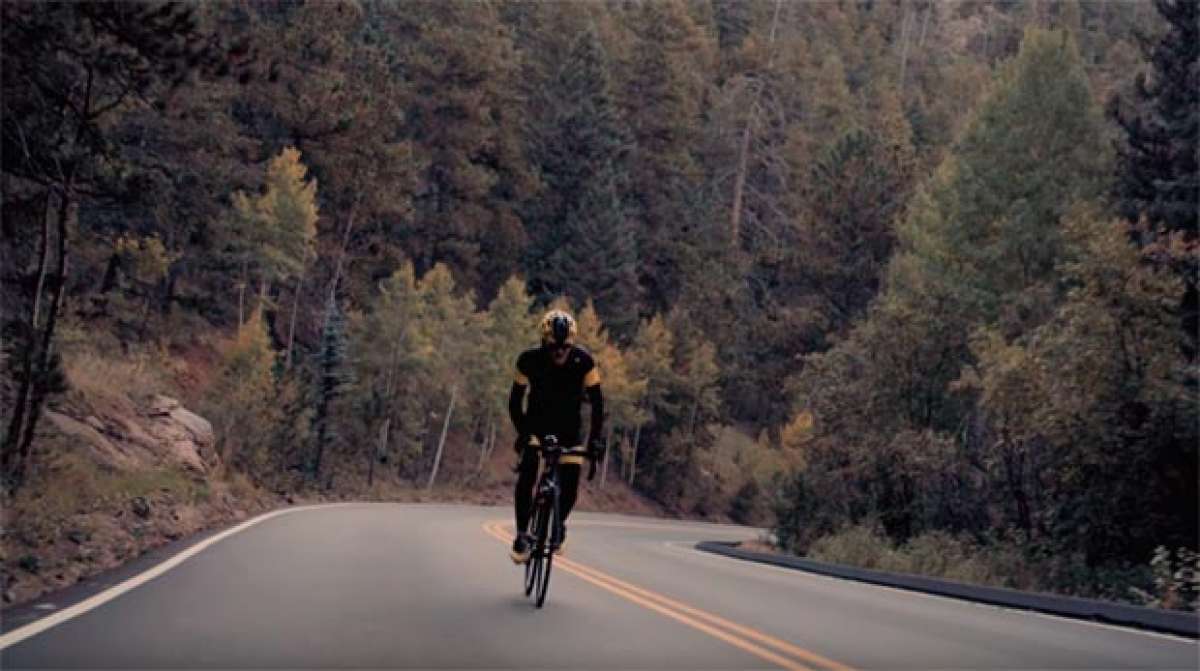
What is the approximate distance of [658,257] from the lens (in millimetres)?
79750

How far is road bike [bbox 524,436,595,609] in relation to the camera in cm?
1026

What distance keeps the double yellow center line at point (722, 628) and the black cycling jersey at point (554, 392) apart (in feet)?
6.02

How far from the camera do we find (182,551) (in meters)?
14.7

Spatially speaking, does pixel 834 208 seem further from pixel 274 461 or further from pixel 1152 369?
pixel 1152 369

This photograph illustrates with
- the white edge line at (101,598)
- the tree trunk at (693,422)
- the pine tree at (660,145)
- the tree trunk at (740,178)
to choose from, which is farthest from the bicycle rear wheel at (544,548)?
the tree trunk at (740,178)

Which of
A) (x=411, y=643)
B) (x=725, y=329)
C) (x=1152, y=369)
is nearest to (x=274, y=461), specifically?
(x=1152, y=369)

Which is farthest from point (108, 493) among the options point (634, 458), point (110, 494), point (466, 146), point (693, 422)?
point (693, 422)

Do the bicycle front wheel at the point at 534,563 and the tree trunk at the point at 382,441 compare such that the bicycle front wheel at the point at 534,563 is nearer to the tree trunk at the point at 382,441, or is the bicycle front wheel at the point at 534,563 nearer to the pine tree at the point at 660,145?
the tree trunk at the point at 382,441

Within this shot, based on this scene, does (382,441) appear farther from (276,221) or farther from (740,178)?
(740,178)

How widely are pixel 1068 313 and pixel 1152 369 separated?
1.72m

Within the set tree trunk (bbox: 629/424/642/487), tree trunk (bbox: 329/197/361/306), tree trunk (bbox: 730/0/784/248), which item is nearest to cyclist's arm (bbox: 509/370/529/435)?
tree trunk (bbox: 329/197/361/306)

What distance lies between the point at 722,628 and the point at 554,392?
7.99 feet

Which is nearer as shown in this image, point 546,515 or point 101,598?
point 101,598

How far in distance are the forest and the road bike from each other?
16.2ft
